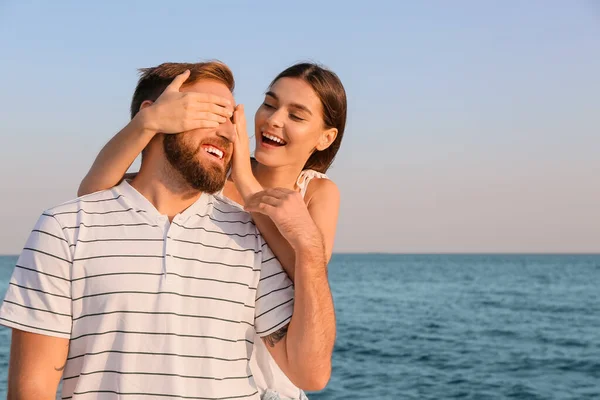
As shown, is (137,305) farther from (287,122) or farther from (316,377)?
(287,122)

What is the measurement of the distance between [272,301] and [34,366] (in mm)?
829

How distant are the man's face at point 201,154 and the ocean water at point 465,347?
40.2 feet

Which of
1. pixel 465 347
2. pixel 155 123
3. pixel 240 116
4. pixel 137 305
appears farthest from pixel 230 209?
pixel 465 347

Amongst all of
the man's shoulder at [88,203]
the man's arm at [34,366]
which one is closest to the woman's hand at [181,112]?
the man's shoulder at [88,203]

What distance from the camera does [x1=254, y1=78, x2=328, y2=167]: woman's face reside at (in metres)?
3.91

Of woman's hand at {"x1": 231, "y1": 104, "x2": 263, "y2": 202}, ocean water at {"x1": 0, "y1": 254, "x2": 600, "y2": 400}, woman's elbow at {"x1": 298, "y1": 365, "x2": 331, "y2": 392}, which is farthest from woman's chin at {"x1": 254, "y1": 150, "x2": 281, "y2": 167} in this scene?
ocean water at {"x1": 0, "y1": 254, "x2": 600, "y2": 400}

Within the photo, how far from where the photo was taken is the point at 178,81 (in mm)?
2771

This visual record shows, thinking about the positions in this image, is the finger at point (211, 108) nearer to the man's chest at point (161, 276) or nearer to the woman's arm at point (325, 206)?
the man's chest at point (161, 276)

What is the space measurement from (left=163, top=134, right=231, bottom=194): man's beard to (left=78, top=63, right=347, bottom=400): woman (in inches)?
3.6

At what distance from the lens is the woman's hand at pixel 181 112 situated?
103 inches

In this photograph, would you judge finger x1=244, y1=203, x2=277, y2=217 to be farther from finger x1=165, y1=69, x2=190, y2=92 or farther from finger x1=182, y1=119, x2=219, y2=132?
finger x1=165, y1=69, x2=190, y2=92

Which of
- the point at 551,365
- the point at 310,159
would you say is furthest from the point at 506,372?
the point at 310,159

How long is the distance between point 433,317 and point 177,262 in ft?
92.3

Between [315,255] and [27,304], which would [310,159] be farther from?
[27,304]
